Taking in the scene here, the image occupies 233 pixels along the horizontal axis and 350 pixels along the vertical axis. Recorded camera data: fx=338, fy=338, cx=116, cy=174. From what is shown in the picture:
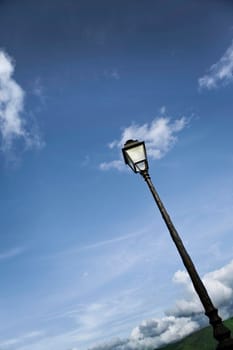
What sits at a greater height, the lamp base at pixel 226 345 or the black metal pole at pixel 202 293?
the black metal pole at pixel 202 293

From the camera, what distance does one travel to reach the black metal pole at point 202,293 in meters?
5.86

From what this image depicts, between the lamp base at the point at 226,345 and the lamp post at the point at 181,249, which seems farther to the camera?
the lamp post at the point at 181,249

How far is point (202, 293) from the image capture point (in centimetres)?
649

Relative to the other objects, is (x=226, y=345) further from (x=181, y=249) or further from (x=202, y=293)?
(x=181, y=249)

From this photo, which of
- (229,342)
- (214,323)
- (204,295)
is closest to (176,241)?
(204,295)

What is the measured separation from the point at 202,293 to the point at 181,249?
39.0 inches

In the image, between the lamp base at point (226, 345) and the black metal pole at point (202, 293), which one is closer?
the lamp base at point (226, 345)

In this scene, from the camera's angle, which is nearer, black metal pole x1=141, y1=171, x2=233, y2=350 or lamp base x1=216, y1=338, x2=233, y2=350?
lamp base x1=216, y1=338, x2=233, y2=350

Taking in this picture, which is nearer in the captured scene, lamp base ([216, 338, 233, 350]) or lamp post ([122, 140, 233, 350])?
lamp base ([216, 338, 233, 350])

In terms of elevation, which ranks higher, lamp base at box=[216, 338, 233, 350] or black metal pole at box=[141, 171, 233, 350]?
black metal pole at box=[141, 171, 233, 350]

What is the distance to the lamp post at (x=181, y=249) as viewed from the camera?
19.4 ft

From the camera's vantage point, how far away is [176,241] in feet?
23.8

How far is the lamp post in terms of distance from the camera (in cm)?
592

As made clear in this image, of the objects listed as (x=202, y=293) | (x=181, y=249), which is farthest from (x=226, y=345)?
(x=181, y=249)
